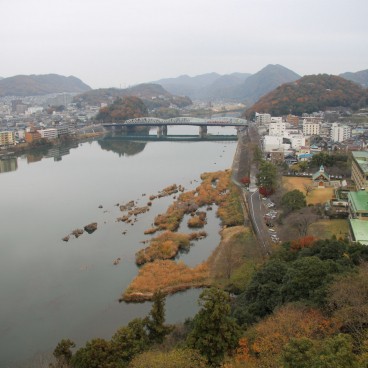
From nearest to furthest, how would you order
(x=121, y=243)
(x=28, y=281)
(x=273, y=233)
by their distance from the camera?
1. (x=28, y=281)
2. (x=273, y=233)
3. (x=121, y=243)

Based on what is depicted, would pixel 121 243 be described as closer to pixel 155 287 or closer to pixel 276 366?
pixel 155 287

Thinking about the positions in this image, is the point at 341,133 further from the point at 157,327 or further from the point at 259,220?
the point at 157,327

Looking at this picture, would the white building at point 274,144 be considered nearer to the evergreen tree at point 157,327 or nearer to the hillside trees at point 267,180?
the hillside trees at point 267,180

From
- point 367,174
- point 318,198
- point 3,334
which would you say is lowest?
point 3,334

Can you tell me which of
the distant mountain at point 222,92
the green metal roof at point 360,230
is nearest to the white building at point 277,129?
the green metal roof at point 360,230

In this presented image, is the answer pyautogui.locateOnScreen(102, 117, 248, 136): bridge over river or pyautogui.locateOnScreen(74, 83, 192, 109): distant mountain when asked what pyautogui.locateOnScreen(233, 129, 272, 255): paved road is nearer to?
pyautogui.locateOnScreen(102, 117, 248, 136): bridge over river

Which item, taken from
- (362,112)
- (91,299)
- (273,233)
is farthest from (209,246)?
(362,112)
